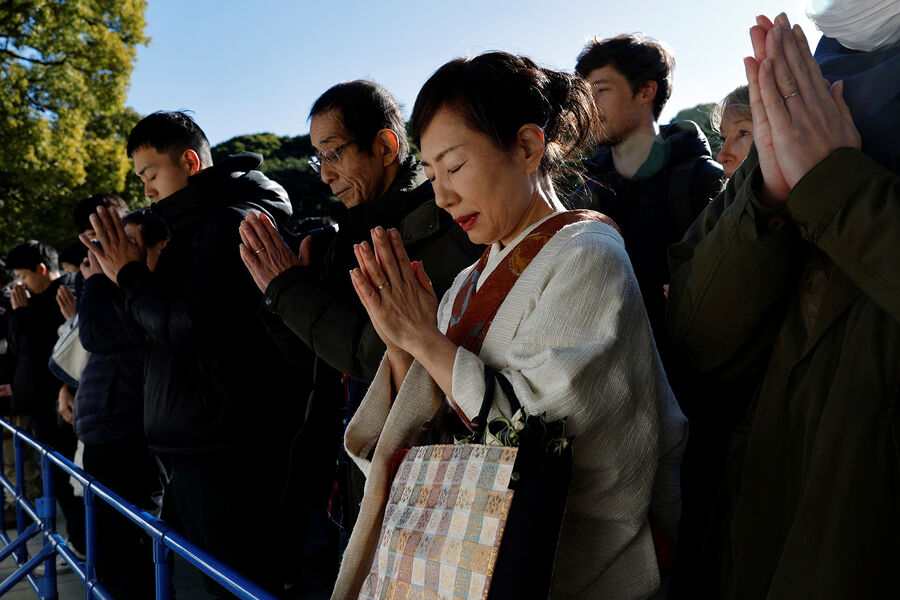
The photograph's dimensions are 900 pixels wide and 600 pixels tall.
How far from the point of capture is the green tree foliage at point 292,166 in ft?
57.5

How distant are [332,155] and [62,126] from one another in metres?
13.2

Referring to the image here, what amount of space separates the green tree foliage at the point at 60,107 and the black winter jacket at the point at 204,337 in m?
11.9

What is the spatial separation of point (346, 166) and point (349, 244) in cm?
28

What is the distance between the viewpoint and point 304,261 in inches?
103

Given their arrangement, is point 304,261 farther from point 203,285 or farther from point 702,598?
point 702,598

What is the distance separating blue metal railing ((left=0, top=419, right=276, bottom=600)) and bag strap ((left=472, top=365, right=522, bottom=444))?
0.55 metres

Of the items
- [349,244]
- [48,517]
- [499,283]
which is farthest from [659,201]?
[48,517]

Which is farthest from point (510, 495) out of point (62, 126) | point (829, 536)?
point (62, 126)

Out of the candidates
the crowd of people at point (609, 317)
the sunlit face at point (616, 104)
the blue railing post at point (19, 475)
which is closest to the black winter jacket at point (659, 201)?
the crowd of people at point (609, 317)

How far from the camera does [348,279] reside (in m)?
2.49

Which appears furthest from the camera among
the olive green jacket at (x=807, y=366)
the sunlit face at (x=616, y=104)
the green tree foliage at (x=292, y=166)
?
the green tree foliage at (x=292, y=166)

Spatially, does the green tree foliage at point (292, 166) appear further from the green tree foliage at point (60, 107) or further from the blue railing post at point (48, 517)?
the blue railing post at point (48, 517)

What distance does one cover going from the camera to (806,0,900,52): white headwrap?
124 cm

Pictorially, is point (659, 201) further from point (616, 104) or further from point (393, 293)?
point (393, 293)
